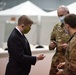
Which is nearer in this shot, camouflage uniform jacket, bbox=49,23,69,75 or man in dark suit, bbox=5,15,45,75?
man in dark suit, bbox=5,15,45,75

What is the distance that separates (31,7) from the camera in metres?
4.48

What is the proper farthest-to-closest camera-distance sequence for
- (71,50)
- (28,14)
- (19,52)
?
1. (28,14)
2. (19,52)
3. (71,50)

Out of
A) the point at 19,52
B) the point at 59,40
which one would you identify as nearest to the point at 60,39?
the point at 59,40

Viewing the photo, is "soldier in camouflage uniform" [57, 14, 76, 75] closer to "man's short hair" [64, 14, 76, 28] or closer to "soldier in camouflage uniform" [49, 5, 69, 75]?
"man's short hair" [64, 14, 76, 28]

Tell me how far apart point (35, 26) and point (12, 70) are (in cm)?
202

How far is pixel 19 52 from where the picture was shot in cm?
221

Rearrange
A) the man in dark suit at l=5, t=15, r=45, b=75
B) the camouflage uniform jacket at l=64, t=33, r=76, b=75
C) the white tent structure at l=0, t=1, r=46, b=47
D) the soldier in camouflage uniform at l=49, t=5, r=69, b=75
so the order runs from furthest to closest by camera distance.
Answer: the white tent structure at l=0, t=1, r=46, b=47 < the soldier in camouflage uniform at l=49, t=5, r=69, b=75 < the man in dark suit at l=5, t=15, r=45, b=75 < the camouflage uniform jacket at l=64, t=33, r=76, b=75

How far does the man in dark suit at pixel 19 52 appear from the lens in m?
2.22

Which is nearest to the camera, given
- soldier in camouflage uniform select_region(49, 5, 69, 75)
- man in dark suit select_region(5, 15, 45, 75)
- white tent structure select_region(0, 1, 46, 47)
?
man in dark suit select_region(5, 15, 45, 75)

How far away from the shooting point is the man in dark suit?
7.29 ft

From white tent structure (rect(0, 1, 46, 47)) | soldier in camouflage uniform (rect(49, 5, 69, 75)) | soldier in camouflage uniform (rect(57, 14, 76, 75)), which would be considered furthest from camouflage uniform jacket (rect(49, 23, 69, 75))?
white tent structure (rect(0, 1, 46, 47))

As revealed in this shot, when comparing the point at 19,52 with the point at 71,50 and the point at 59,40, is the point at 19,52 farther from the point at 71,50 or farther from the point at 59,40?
the point at 59,40

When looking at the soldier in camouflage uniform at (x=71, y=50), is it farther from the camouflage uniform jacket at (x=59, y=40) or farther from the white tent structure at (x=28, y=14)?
the white tent structure at (x=28, y=14)

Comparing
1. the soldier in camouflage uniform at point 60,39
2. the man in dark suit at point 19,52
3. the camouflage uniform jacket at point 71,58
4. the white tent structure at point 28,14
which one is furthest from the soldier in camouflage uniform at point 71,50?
the white tent structure at point 28,14
